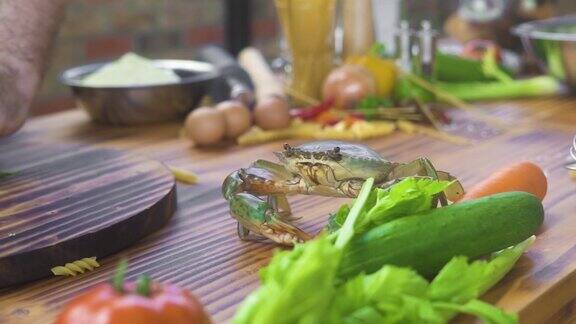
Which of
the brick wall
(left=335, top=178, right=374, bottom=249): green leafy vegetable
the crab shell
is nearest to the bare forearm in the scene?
the crab shell

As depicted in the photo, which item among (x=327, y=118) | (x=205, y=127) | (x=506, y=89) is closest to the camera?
(x=205, y=127)

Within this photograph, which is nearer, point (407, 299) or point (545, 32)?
point (407, 299)

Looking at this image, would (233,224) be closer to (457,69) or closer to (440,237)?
(440,237)

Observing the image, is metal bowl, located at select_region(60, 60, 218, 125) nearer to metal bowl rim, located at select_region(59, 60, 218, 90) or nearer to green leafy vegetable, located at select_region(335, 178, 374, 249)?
metal bowl rim, located at select_region(59, 60, 218, 90)

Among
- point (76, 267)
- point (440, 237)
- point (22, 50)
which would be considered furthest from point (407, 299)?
point (22, 50)

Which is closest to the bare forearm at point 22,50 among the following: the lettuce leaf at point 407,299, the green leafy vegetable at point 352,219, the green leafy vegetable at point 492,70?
the green leafy vegetable at point 352,219

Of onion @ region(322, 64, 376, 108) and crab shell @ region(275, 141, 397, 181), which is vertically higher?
crab shell @ region(275, 141, 397, 181)
